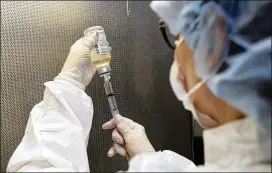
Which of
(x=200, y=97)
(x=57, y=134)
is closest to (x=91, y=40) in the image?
(x=57, y=134)

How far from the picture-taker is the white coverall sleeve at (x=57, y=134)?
0.88 m

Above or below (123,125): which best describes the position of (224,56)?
above

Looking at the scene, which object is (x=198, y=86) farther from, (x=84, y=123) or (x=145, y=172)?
(x=84, y=123)

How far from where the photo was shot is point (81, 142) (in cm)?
96

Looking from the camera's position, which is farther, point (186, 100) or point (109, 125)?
point (109, 125)

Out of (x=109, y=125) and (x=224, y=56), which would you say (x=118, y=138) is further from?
(x=224, y=56)

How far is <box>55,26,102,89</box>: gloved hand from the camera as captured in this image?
3.53 ft

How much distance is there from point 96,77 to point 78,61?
152mm

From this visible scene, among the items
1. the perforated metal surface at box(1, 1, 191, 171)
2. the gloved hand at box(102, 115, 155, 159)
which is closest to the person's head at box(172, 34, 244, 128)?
the gloved hand at box(102, 115, 155, 159)

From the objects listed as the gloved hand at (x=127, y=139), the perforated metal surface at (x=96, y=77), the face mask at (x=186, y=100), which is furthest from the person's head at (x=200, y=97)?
the perforated metal surface at (x=96, y=77)

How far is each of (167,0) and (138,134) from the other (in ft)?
1.62

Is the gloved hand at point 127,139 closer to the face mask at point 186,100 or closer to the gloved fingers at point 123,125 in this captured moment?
the gloved fingers at point 123,125

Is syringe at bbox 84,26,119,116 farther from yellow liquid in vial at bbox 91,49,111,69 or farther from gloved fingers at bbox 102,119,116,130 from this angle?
gloved fingers at bbox 102,119,116,130

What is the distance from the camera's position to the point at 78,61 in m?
1.10
